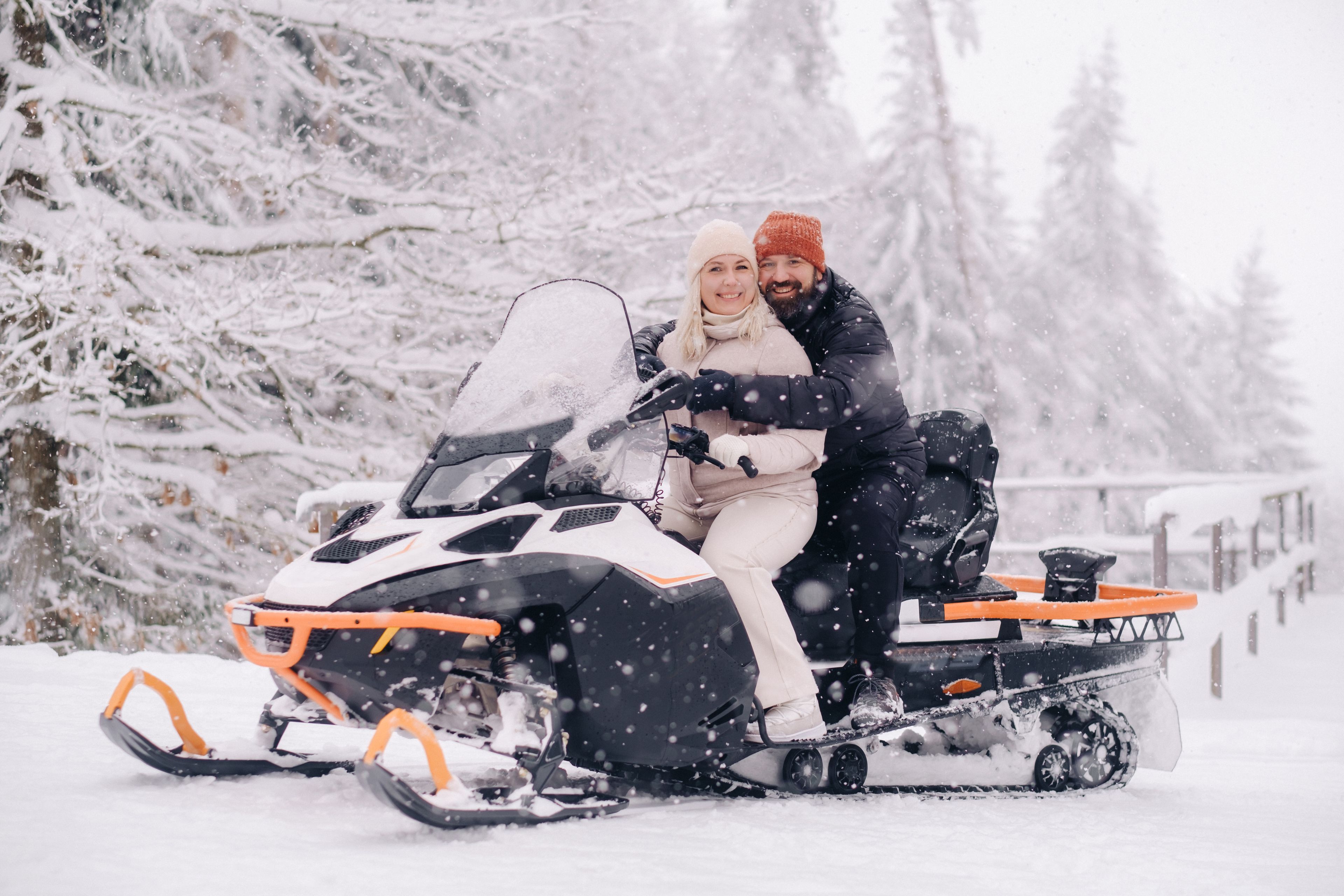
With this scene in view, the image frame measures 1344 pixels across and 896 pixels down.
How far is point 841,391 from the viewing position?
9.79 feet

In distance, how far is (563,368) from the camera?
281cm

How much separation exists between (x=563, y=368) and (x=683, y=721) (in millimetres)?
935

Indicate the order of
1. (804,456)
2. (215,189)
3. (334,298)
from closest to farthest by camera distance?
(804,456) < (334,298) < (215,189)

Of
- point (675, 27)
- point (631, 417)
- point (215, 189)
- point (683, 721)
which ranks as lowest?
point (683, 721)

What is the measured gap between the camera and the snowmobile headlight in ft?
8.66

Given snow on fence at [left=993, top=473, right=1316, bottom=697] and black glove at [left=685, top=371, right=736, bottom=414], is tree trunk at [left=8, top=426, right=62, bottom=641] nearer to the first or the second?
black glove at [left=685, top=371, right=736, bottom=414]

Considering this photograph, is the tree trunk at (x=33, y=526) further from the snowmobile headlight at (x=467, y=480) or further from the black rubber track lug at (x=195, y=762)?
the snowmobile headlight at (x=467, y=480)

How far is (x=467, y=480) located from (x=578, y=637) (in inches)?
18.3

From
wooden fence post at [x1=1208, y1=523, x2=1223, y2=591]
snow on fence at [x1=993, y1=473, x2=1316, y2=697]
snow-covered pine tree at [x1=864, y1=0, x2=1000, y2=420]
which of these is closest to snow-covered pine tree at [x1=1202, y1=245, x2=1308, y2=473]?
snow-covered pine tree at [x1=864, y1=0, x2=1000, y2=420]

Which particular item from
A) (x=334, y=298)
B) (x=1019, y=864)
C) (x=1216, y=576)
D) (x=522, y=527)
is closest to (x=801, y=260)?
(x=522, y=527)

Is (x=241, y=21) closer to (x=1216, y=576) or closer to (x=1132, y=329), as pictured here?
(x=1216, y=576)

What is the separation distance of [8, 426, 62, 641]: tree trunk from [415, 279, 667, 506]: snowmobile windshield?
5.96m

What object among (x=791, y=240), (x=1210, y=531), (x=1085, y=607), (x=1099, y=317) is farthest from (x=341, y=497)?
(x=1099, y=317)

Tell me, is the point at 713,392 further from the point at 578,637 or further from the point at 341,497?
the point at 341,497
